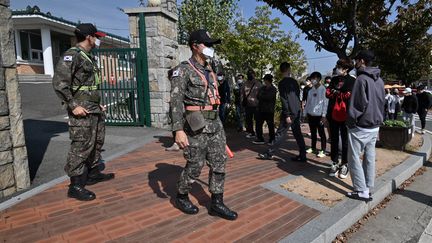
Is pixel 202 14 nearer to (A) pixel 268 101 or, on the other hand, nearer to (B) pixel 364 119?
(A) pixel 268 101

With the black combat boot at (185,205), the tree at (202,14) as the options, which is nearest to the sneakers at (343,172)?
the black combat boot at (185,205)

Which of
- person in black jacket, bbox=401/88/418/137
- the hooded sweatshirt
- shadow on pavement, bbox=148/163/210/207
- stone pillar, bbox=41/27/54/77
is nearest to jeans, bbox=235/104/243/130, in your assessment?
shadow on pavement, bbox=148/163/210/207

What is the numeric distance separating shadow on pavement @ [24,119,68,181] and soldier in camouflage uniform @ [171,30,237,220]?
2.57 metres

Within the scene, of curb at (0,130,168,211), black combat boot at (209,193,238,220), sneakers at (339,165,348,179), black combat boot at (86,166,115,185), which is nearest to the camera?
black combat boot at (209,193,238,220)

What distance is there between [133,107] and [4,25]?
5.15m

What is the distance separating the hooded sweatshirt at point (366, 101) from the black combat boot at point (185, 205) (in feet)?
7.07

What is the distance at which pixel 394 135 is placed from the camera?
22.7ft

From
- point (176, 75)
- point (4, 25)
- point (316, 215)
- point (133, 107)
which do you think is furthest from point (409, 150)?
point (4, 25)

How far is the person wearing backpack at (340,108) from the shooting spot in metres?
4.70

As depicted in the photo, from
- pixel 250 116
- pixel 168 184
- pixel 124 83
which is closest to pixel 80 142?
pixel 168 184

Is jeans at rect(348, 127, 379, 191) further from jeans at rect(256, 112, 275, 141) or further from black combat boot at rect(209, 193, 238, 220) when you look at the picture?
jeans at rect(256, 112, 275, 141)

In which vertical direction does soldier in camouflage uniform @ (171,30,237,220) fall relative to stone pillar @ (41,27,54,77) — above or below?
below

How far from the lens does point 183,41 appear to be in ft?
68.9

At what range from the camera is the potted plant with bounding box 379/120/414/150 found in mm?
6852
